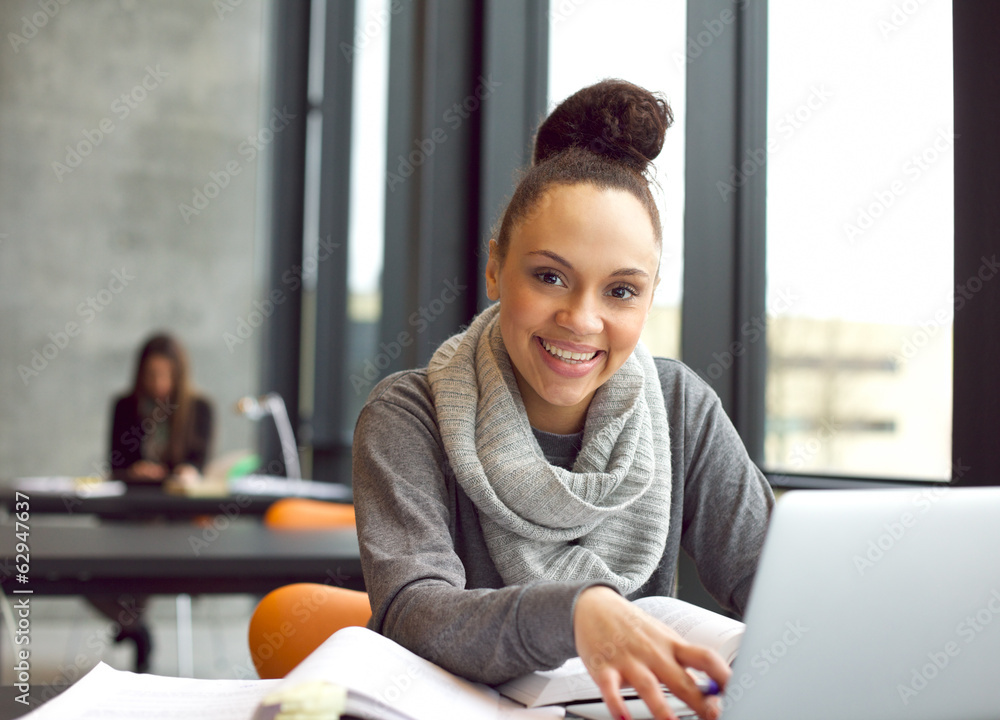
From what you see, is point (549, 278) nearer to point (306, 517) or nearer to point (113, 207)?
point (306, 517)

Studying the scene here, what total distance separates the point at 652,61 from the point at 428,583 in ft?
6.61

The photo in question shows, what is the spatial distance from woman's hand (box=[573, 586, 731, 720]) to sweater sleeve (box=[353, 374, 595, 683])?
4 cm

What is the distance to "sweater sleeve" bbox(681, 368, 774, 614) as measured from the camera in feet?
4.01

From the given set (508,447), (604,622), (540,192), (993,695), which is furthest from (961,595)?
(540,192)

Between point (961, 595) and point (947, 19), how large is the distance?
1.24m

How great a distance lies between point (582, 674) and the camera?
855 millimetres

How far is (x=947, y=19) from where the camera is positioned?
5.13 ft

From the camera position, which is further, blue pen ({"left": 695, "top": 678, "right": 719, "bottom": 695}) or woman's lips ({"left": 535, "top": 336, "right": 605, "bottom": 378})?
woman's lips ({"left": 535, "top": 336, "right": 605, "bottom": 378})

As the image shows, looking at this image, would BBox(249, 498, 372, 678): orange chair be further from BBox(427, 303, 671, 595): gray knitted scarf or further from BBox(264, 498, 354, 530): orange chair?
BBox(264, 498, 354, 530): orange chair

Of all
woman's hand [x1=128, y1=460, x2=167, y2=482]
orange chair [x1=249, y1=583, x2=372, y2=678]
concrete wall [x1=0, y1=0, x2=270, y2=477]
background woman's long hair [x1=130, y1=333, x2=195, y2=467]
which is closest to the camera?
orange chair [x1=249, y1=583, x2=372, y2=678]

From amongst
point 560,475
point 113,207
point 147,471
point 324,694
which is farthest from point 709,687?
point 113,207

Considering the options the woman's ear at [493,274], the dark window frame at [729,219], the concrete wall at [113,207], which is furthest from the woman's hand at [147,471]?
the woman's ear at [493,274]

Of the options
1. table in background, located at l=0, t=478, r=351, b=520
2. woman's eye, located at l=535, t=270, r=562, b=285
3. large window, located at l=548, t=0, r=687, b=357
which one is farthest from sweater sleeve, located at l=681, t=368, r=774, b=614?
table in background, located at l=0, t=478, r=351, b=520

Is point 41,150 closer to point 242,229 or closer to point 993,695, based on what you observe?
point 242,229
